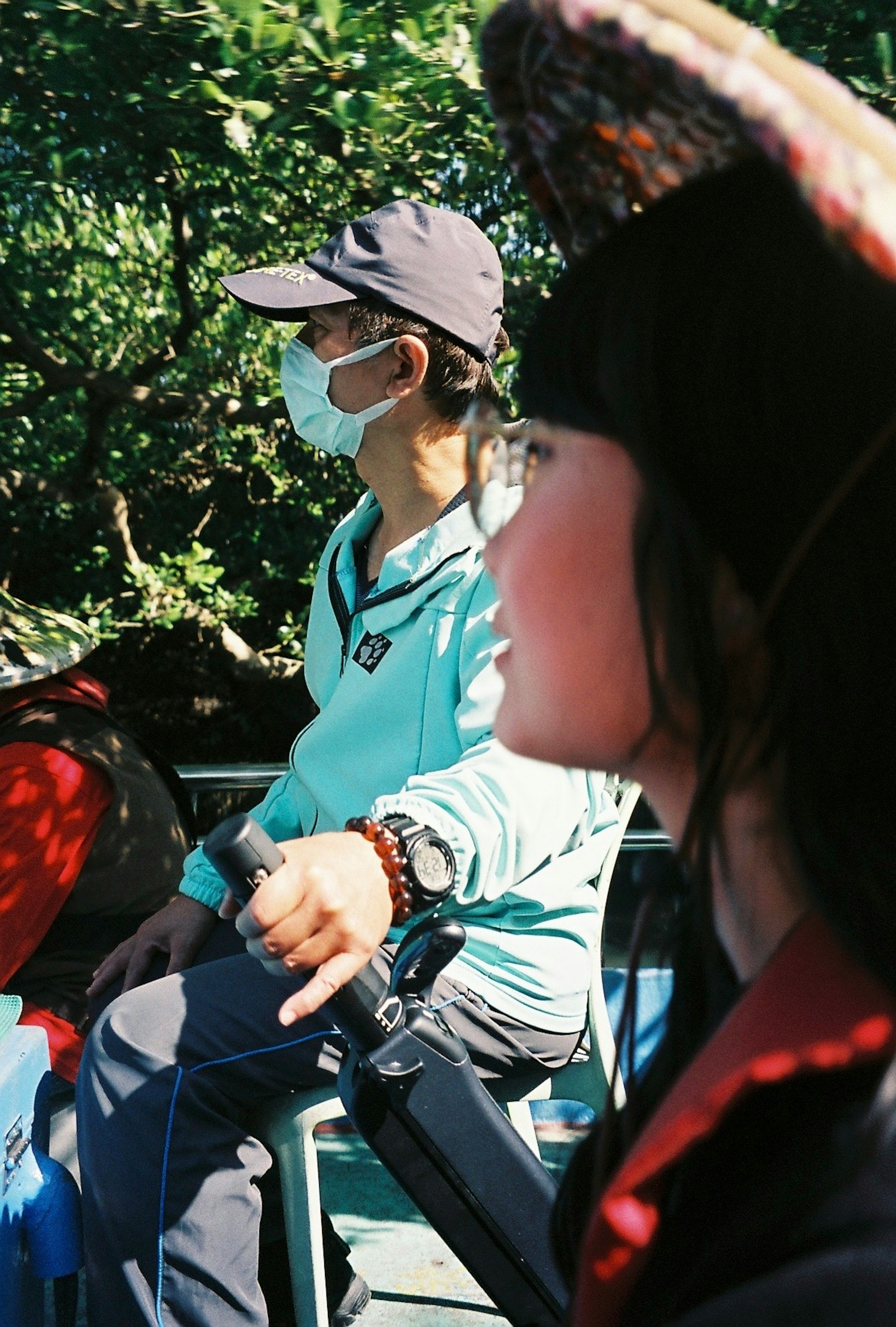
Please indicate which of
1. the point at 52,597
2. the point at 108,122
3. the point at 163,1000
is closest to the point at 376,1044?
the point at 163,1000

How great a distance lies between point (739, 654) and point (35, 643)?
231 cm

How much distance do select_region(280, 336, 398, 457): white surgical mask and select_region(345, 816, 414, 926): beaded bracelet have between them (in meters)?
1.01

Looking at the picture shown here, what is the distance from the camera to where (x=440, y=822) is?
5.98 feet

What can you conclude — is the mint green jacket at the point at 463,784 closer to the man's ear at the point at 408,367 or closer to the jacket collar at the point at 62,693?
the man's ear at the point at 408,367

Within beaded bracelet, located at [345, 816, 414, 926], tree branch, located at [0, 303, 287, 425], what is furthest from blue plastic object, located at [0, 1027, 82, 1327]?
tree branch, located at [0, 303, 287, 425]

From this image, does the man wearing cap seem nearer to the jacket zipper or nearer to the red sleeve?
the jacket zipper

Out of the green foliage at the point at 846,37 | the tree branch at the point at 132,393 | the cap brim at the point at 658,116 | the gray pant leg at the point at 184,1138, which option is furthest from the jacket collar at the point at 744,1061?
the tree branch at the point at 132,393

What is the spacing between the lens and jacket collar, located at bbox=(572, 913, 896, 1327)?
735 mm

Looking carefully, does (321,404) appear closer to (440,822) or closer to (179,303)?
(440,822)

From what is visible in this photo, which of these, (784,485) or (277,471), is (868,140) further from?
(277,471)

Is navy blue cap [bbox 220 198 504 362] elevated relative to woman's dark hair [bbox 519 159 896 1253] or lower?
lower

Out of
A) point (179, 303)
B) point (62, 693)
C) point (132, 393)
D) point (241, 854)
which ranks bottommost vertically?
point (132, 393)

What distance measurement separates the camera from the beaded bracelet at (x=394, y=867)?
1722mm

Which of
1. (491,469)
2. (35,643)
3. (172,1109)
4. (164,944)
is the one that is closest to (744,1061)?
(491,469)
